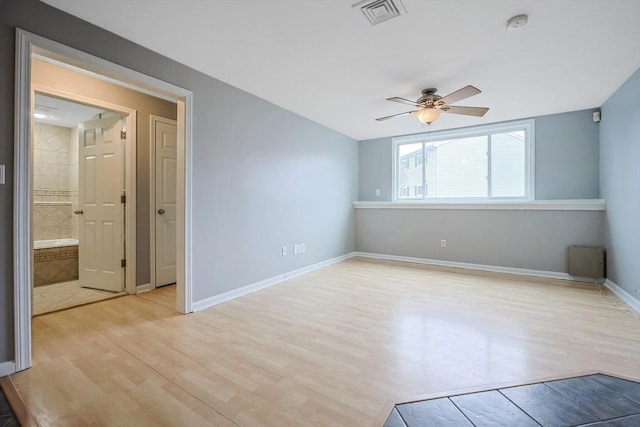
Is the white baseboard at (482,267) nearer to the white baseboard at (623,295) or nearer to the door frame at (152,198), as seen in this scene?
the white baseboard at (623,295)

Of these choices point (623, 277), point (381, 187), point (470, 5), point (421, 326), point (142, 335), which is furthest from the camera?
point (381, 187)

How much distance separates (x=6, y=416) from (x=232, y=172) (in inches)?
94.5

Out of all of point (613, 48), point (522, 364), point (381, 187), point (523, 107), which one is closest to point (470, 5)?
point (613, 48)

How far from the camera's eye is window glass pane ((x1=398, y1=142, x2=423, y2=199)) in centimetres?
534

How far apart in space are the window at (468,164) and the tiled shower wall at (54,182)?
5840mm

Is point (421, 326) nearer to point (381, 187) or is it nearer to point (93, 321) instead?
point (93, 321)

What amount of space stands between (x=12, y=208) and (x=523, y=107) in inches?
210

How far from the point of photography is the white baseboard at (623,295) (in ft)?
9.06

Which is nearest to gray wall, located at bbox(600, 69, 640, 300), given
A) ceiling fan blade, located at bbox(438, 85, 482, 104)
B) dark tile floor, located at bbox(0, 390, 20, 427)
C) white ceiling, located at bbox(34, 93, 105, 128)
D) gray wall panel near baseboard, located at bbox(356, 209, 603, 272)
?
gray wall panel near baseboard, located at bbox(356, 209, 603, 272)

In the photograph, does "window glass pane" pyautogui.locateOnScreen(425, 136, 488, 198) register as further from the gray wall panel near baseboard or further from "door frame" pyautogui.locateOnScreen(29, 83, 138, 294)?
"door frame" pyautogui.locateOnScreen(29, 83, 138, 294)

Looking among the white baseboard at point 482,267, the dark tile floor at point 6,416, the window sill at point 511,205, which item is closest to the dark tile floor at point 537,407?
the dark tile floor at point 6,416

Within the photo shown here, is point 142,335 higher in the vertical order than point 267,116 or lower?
lower

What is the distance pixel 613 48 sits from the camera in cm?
238

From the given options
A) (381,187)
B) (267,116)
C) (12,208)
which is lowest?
(12,208)
